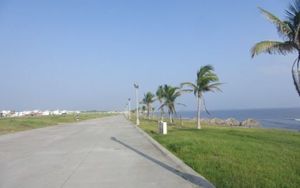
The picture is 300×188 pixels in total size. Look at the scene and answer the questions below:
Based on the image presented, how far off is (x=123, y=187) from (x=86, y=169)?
137 inches

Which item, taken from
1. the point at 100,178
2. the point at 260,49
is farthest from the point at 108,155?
the point at 260,49

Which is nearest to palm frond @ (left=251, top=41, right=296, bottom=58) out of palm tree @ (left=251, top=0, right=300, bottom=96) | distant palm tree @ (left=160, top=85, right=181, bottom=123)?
palm tree @ (left=251, top=0, right=300, bottom=96)

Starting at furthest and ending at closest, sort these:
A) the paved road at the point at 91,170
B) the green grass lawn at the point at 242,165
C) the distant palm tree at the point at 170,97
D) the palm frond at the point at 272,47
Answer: the distant palm tree at the point at 170,97, the palm frond at the point at 272,47, the paved road at the point at 91,170, the green grass lawn at the point at 242,165

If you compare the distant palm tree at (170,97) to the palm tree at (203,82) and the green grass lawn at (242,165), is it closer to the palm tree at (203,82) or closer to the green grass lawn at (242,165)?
the palm tree at (203,82)

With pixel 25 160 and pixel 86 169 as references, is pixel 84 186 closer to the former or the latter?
pixel 86 169

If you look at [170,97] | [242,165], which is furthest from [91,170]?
[170,97]

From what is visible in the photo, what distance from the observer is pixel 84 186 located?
32.5 ft

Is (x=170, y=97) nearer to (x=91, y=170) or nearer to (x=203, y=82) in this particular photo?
(x=203, y=82)

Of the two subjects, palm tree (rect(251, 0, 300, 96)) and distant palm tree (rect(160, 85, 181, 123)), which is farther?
distant palm tree (rect(160, 85, 181, 123))

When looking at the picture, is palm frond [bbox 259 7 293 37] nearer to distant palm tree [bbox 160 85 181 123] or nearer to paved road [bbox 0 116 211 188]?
paved road [bbox 0 116 211 188]

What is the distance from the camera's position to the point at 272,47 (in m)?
22.5

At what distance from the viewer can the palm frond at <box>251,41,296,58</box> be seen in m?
22.2

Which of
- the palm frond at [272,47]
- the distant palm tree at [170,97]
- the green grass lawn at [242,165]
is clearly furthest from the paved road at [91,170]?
the distant palm tree at [170,97]

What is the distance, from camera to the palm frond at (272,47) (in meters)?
22.2
